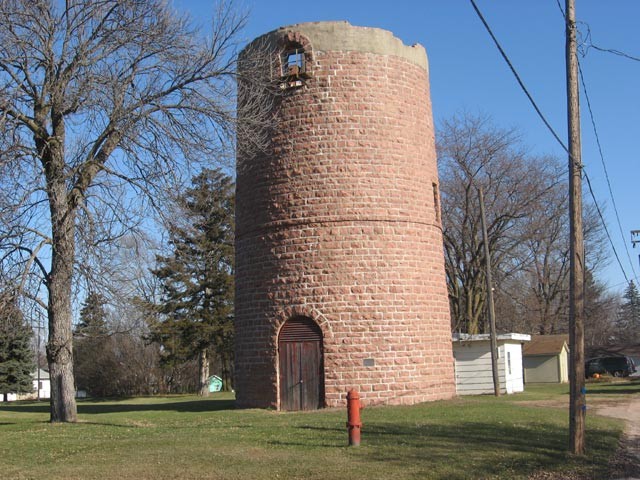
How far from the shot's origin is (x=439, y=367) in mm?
19125

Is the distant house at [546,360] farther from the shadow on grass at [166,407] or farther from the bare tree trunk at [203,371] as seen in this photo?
the shadow on grass at [166,407]

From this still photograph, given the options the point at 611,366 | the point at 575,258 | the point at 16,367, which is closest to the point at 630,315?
the point at 611,366

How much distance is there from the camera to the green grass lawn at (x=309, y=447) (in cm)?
965

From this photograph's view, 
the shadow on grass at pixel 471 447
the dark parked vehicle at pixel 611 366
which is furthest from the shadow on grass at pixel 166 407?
the dark parked vehicle at pixel 611 366

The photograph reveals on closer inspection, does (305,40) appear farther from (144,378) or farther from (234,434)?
(144,378)

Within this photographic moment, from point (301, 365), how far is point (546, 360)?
29.7 m

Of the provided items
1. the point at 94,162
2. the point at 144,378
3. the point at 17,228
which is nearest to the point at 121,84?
the point at 94,162

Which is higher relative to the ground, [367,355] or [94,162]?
[94,162]

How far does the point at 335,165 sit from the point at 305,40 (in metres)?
3.45

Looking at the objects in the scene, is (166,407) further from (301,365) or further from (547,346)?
(547,346)

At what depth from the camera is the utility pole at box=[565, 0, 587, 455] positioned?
1142 centimetres

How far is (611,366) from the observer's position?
46812mm

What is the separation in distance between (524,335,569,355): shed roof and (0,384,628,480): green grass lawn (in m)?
27.7

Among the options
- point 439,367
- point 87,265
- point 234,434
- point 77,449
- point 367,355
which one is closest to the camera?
point 77,449
